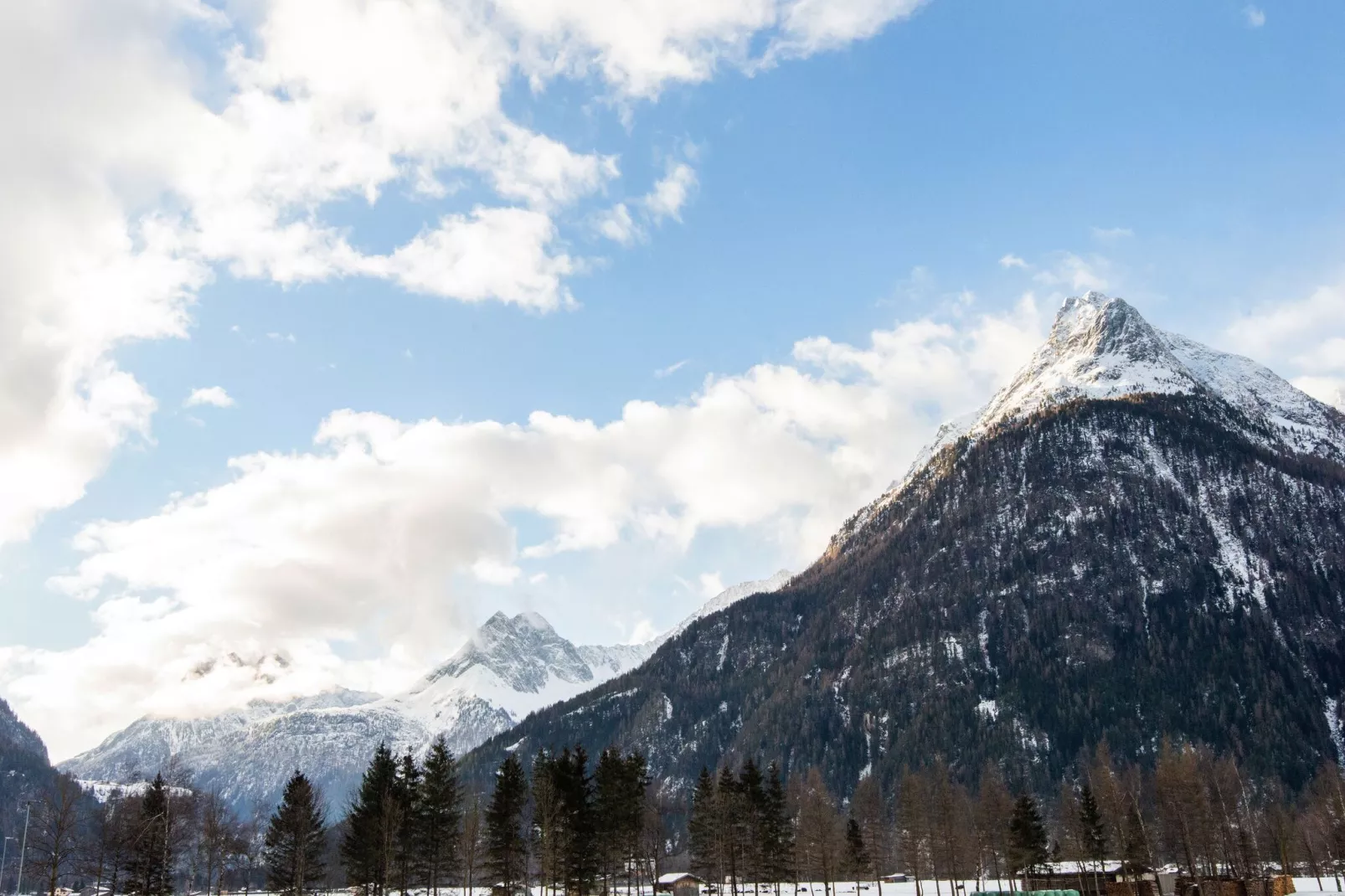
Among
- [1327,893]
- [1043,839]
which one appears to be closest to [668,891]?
[1043,839]

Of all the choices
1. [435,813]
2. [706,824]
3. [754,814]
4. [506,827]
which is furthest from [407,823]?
[706,824]

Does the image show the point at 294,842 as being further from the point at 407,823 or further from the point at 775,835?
the point at 775,835

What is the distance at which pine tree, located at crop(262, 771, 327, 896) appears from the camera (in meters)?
83.8

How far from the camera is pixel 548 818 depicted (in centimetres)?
7812

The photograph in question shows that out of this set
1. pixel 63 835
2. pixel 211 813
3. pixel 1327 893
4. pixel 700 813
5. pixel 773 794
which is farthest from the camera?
pixel 211 813

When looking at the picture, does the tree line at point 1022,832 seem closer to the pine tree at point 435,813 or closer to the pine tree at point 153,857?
the pine tree at point 435,813

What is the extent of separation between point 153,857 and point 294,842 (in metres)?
11.6

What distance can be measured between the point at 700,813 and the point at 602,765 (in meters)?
22.7

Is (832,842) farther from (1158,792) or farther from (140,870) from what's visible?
(140,870)

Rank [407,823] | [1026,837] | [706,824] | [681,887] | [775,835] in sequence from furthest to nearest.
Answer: [1026,837], [706,824], [681,887], [775,835], [407,823]

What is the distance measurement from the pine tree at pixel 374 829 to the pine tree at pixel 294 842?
164 inches

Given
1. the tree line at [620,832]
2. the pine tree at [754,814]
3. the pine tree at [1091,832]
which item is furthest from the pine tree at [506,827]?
the pine tree at [1091,832]

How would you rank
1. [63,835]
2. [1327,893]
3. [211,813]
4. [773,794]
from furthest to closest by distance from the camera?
1. [211,813]
2. [773,794]
3. [63,835]
4. [1327,893]

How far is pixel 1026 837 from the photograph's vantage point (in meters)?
103
